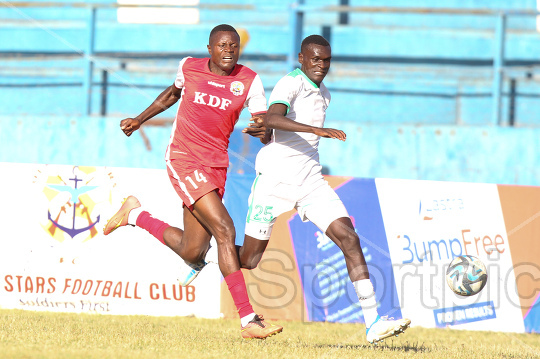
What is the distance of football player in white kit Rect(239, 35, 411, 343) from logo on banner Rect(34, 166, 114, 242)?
2.64 meters

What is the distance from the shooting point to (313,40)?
6.16m

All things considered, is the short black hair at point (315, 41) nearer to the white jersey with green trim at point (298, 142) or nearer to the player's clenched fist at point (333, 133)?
the white jersey with green trim at point (298, 142)

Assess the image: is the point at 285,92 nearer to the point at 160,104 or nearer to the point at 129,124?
the point at 160,104

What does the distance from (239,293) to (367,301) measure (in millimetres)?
989

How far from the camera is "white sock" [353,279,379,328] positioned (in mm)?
5801

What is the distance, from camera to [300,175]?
6242mm

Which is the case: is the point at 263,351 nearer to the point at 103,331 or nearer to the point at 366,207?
the point at 103,331

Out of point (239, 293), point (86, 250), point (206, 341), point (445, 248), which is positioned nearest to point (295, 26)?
point (445, 248)

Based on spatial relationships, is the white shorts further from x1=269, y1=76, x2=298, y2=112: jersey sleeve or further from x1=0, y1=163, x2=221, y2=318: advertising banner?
x1=0, y1=163, x2=221, y2=318: advertising banner

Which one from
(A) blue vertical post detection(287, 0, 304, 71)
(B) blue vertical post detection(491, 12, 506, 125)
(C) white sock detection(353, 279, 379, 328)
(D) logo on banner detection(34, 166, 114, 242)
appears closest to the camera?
(C) white sock detection(353, 279, 379, 328)

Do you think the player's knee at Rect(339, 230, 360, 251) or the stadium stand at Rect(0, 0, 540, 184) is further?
the stadium stand at Rect(0, 0, 540, 184)

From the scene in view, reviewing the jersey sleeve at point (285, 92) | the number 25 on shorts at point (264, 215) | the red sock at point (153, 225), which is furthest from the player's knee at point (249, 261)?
the jersey sleeve at point (285, 92)

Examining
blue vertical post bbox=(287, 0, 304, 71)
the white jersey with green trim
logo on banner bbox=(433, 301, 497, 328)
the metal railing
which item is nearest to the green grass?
logo on banner bbox=(433, 301, 497, 328)

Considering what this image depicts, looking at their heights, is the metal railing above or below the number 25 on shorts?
above
